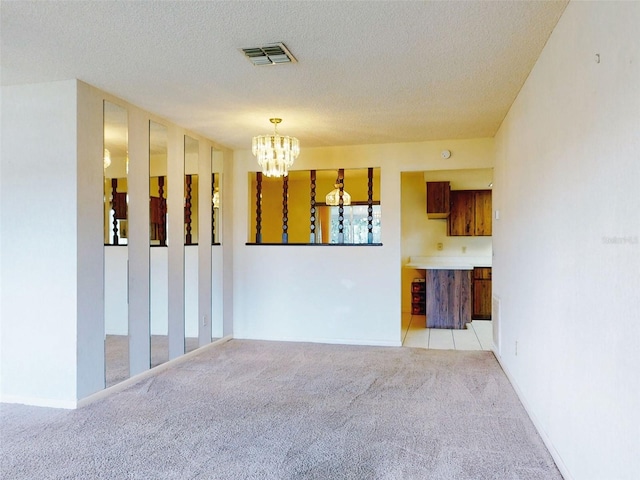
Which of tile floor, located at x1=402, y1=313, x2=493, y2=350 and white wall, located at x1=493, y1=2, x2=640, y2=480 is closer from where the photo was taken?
white wall, located at x1=493, y1=2, x2=640, y2=480

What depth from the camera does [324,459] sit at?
92.4 inches

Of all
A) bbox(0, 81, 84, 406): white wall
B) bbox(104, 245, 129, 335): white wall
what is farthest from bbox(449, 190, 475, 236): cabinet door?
bbox(0, 81, 84, 406): white wall

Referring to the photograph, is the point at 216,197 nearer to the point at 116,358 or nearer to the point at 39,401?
the point at 116,358

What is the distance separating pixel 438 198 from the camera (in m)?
6.74

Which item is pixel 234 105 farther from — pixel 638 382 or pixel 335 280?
pixel 638 382

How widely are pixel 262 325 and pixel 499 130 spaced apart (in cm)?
358

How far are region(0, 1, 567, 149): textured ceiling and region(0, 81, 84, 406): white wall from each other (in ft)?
0.85

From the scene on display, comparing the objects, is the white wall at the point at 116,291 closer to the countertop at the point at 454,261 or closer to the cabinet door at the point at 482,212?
the countertop at the point at 454,261

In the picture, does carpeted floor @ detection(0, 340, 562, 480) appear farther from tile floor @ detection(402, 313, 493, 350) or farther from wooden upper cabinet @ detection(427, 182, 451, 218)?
wooden upper cabinet @ detection(427, 182, 451, 218)

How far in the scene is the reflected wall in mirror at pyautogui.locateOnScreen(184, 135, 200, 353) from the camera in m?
4.51

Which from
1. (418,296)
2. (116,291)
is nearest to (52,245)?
(116,291)

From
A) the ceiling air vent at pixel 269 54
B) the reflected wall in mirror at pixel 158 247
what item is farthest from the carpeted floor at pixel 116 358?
the ceiling air vent at pixel 269 54

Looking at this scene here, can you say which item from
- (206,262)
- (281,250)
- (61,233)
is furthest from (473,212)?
(61,233)

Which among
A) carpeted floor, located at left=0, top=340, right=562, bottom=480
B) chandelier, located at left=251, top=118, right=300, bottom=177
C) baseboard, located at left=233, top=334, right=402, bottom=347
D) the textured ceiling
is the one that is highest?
the textured ceiling
